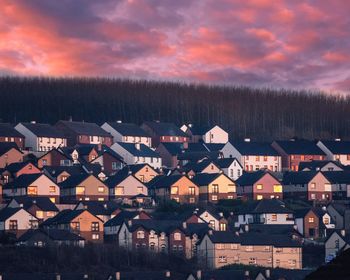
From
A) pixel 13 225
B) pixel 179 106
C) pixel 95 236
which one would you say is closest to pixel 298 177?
pixel 95 236

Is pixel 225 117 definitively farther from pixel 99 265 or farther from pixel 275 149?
pixel 99 265

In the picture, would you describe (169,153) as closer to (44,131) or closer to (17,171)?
(44,131)

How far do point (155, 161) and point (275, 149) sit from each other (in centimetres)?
1366

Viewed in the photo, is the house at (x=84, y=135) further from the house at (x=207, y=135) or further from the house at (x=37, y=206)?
the house at (x=37, y=206)

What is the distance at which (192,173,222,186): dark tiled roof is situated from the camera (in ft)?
318

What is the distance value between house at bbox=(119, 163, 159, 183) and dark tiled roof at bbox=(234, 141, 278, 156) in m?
15.1

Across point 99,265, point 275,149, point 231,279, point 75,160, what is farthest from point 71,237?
point 275,149

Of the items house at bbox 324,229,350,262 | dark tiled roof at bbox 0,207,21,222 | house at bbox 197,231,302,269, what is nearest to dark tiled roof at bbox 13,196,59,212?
dark tiled roof at bbox 0,207,21,222

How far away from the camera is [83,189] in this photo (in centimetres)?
9306

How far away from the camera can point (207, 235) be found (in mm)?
78562

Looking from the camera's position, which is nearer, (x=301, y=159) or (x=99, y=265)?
(x=99, y=265)

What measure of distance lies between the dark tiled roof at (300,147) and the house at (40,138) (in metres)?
23.0

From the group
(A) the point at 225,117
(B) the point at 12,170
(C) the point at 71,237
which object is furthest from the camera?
(A) the point at 225,117

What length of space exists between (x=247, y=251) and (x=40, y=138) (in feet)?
135
